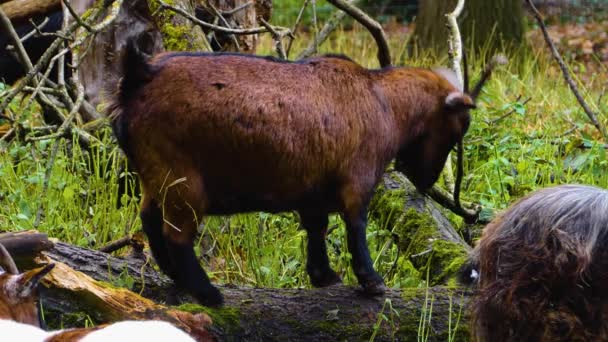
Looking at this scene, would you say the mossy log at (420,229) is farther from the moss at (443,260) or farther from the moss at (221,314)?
the moss at (221,314)

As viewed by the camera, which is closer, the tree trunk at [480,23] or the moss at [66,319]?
the moss at [66,319]

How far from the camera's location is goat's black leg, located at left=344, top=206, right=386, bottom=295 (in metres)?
4.04

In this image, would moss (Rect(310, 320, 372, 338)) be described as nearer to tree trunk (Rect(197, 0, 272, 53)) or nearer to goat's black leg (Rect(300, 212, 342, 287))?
goat's black leg (Rect(300, 212, 342, 287))

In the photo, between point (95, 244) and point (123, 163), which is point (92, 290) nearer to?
point (95, 244)

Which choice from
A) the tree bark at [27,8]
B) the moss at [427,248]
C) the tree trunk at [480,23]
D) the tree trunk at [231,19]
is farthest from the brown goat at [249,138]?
the tree trunk at [480,23]

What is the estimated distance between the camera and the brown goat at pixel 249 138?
3762 mm

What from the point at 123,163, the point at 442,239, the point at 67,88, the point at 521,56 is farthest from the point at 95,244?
the point at 521,56

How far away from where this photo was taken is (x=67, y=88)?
6.05 meters

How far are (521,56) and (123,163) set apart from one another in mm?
6768

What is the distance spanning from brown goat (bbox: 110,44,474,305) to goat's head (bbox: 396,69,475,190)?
0.25 ft

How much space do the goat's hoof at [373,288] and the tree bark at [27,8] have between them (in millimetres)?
3897

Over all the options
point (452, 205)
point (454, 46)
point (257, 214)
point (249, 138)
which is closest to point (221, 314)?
point (249, 138)

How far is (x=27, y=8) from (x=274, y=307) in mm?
4007

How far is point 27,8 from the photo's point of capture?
714 cm
